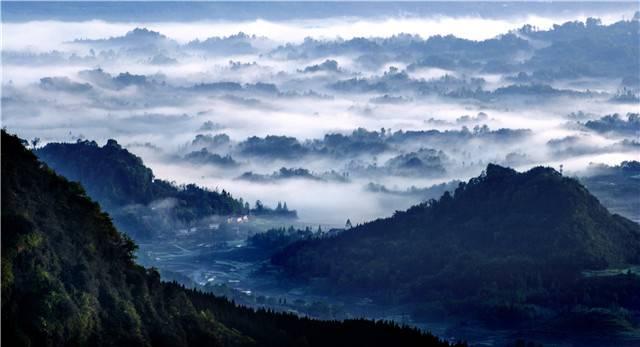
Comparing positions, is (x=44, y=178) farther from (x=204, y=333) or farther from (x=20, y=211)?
→ (x=204, y=333)

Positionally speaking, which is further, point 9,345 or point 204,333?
point 204,333

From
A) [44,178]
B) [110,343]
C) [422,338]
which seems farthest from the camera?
[422,338]

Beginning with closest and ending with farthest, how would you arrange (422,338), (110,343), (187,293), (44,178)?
1. (110,343)
2. (44,178)
3. (187,293)
4. (422,338)

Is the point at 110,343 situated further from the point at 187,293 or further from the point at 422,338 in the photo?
the point at 422,338

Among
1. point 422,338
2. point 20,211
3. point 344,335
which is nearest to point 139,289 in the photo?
point 20,211

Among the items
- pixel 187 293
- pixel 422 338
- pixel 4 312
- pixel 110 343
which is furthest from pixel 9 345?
pixel 422 338

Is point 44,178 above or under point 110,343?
above
